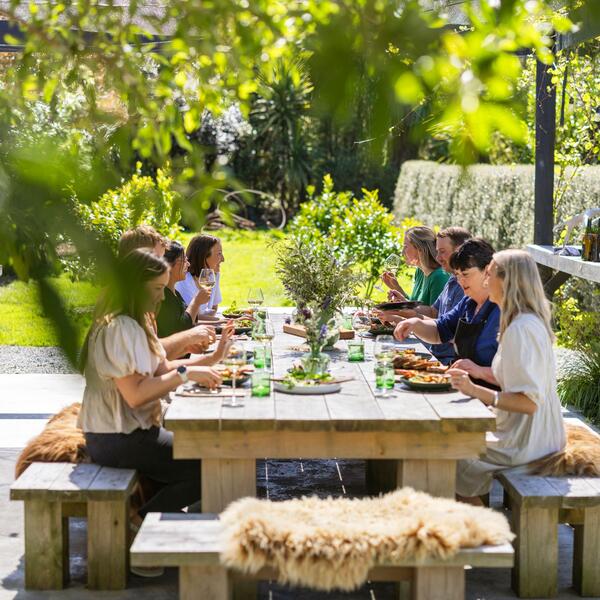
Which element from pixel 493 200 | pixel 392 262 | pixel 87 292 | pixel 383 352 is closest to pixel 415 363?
pixel 383 352

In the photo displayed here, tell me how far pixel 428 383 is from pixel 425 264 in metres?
2.52

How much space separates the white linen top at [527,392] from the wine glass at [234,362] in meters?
0.98

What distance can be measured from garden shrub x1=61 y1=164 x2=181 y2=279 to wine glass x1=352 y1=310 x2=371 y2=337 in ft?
13.6

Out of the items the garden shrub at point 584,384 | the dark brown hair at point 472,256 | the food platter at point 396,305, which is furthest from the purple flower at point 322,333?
the garden shrub at point 584,384

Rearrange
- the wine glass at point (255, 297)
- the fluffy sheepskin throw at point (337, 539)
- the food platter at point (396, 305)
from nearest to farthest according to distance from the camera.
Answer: the fluffy sheepskin throw at point (337, 539) → the wine glass at point (255, 297) → the food platter at point (396, 305)

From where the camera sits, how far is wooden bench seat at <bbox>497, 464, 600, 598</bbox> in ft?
12.0

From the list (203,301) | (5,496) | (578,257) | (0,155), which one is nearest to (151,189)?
(0,155)

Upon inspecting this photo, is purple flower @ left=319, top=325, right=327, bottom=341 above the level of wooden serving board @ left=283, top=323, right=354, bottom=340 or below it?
above

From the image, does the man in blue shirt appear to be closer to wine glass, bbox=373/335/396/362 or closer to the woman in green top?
the woman in green top

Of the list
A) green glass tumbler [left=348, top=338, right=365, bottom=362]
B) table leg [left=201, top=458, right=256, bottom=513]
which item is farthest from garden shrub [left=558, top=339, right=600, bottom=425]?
table leg [left=201, top=458, right=256, bottom=513]

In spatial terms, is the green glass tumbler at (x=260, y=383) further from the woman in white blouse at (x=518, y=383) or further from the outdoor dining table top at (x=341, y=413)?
the woman in white blouse at (x=518, y=383)

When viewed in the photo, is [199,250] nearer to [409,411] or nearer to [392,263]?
[392,263]

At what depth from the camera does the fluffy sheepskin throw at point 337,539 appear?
309 centimetres

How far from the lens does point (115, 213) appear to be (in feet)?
4.50
